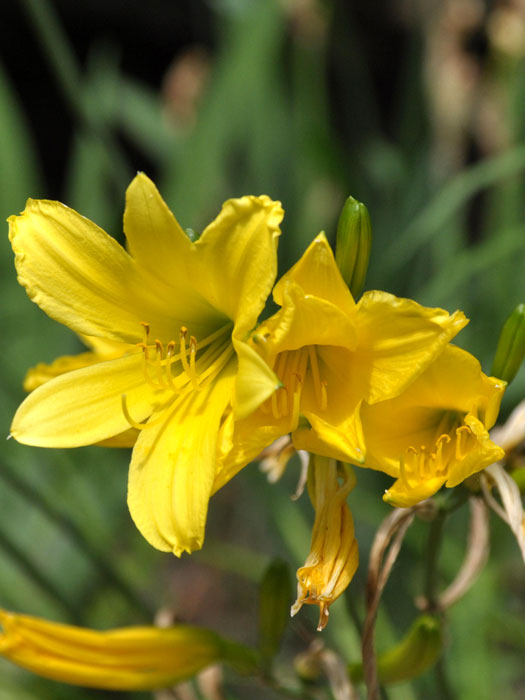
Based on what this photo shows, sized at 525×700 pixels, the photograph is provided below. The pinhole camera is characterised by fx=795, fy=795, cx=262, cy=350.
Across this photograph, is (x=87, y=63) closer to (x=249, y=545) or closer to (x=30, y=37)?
(x=30, y=37)

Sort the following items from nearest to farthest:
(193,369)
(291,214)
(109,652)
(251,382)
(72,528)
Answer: (251,382), (193,369), (109,652), (72,528), (291,214)

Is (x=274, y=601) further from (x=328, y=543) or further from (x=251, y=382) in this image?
(x=251, y=382)

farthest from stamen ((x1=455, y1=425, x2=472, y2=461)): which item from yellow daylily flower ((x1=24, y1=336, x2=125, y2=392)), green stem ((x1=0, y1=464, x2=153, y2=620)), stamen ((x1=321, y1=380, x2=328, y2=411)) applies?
green stem ((x1=0, y1=464, x2=153, y2=620))

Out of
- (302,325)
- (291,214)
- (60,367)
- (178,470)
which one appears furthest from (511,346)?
(291,214)

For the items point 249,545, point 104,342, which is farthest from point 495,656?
point 104,342

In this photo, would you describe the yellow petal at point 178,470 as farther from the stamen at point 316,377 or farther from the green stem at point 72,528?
the green stem at point 72,528
